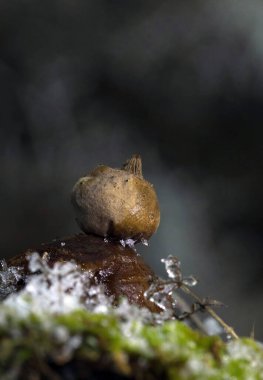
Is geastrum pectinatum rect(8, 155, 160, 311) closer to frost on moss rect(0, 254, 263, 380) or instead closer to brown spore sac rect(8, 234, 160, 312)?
brown spore sac rect(8, 234, 160, 312)

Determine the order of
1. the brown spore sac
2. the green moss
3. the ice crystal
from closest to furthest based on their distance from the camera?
the green moss < the ice crystal < the brown spore sac

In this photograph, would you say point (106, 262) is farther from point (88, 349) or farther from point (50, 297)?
point (88, 349)

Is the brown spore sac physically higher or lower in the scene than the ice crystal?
higher

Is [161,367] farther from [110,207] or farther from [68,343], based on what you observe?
[110,207]

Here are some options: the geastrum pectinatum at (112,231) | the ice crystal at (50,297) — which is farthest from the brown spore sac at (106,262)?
the ice crystal at (50,297)

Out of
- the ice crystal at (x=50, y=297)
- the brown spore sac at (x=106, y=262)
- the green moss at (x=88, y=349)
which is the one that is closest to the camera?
the green moss at (x=88, y=349)

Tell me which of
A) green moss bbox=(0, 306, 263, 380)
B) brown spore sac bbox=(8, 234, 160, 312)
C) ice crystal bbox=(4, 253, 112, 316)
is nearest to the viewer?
green moss bbox=(0, 306, 263, 380)

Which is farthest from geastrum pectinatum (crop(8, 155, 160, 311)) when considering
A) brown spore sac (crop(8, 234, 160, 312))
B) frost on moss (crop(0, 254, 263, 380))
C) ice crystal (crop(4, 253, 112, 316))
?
frost on moss (crop(0, 254, 263, 380))

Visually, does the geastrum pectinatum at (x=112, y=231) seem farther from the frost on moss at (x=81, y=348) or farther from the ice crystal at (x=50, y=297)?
the frost on moss at (x=81, y=348)
